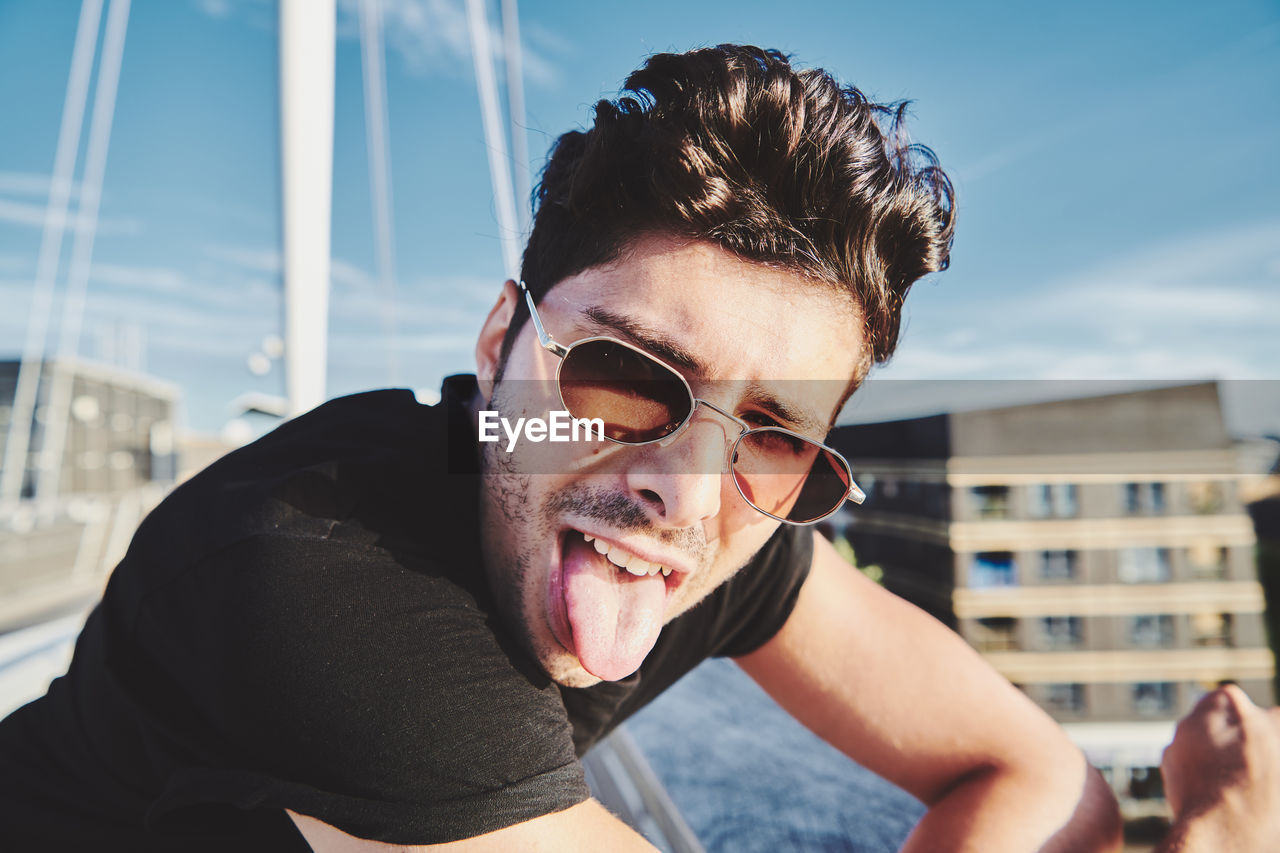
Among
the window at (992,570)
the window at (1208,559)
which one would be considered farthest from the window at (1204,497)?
the window at (992,570)

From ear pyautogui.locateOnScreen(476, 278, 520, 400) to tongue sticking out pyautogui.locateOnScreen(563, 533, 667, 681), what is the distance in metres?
0.40

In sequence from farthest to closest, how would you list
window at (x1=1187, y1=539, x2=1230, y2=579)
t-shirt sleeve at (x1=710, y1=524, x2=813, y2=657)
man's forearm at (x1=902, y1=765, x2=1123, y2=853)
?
window at (x1=1187, y1=539, x2=1230, y2=579) → t-shirt sleeve at (x1=710, y1=524, x2=813, y2=657) → man's forearm at (x1=902, y1=765, x2=1123, y2=853)

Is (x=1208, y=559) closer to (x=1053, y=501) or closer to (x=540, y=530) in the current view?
(x=1053, y=501)

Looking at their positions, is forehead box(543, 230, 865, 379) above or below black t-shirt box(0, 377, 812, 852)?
above

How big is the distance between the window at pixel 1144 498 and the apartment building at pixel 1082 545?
8cm

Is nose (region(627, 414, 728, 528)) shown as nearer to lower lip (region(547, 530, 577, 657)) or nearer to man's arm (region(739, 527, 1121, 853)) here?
lower lip (region(547, 530, 577, 657))

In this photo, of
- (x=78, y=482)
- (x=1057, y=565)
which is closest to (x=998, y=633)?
(x=1057, y=565)

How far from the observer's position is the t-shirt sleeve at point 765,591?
154 centimetres

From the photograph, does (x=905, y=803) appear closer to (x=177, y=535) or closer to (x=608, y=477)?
(x=608, y=477)

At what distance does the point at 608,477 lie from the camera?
1083 mm

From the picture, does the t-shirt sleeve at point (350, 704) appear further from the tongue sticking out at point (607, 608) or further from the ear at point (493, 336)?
the ear at point (493, 336)

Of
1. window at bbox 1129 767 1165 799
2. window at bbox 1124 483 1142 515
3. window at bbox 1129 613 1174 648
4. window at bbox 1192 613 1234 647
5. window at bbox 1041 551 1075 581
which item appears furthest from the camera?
window at bbox 1129 613 1174 648

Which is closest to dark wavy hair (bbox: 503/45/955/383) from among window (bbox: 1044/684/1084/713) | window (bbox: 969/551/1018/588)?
window (bbox: 969/551/1018/588)

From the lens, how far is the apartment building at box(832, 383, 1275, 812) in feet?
96.0
